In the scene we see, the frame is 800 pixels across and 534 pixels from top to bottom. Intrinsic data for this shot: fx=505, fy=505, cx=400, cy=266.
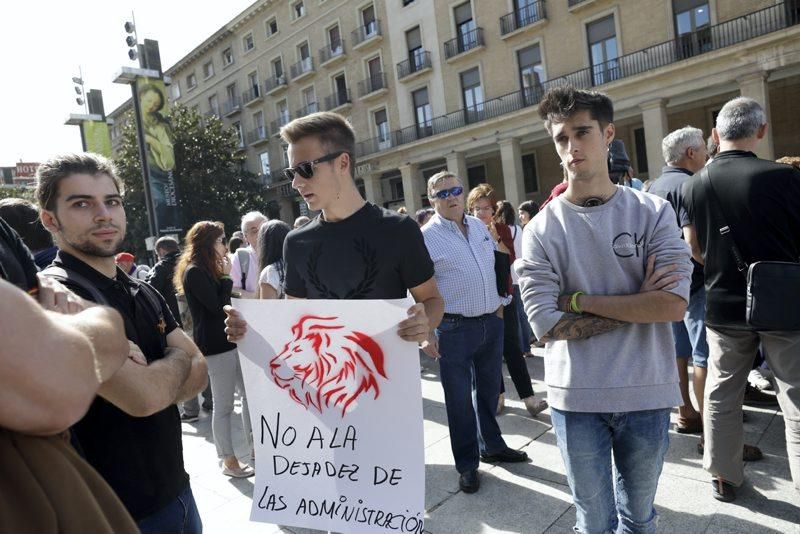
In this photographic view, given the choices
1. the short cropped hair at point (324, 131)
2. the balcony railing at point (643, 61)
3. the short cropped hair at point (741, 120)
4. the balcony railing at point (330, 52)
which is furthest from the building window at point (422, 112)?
the short cropped hair at point (324, 131)

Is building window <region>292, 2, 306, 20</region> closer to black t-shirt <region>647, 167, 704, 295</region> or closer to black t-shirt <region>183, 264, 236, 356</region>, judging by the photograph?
black t-shirt <region>183, 264, 236, 356</region>

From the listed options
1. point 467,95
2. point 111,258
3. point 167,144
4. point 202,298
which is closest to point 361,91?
point 467,95

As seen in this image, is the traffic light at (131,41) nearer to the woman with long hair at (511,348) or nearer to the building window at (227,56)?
the woman with long hair at (511,348)

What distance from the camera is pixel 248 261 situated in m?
5.09

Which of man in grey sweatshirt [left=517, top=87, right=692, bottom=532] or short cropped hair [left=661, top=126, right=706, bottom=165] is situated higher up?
short cropped hair [left=661, top=126, right=706, bottom=165]

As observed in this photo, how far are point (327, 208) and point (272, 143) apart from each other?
3364cm

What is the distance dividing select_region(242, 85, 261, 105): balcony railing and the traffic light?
1615 cm

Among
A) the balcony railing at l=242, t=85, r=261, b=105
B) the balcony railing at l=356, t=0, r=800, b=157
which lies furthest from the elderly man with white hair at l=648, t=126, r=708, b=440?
the balcony railing at l=242, t=85, r=261, b=105

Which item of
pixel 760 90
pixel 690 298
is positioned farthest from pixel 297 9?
pixel 690 298

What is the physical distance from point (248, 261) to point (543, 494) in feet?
11.5

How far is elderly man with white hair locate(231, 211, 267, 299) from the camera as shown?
4727 mm

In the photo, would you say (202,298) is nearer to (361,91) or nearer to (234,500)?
(234,500)

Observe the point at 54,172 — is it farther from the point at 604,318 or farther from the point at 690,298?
the point at 690,298

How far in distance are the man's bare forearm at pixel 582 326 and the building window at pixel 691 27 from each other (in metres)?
18.7
